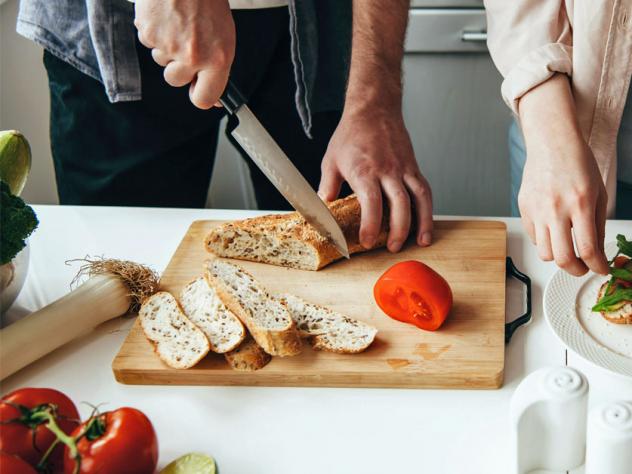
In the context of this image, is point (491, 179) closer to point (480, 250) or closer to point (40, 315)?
Result: point (480, 250)

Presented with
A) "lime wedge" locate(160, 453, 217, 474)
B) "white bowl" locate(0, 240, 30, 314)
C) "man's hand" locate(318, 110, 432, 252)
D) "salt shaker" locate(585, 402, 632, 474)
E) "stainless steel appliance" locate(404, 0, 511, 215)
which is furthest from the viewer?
"stainless steel appliance" locate(404, 0, 511, 215)

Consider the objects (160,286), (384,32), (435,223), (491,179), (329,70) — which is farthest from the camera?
(491,179)

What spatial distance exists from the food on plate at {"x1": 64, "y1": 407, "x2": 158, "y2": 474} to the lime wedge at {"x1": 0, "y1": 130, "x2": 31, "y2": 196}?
1.90ft

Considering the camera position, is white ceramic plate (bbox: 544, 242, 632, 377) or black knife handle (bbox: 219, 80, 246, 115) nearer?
white ceramic plate (bbox: 544, 242, 632, 377)

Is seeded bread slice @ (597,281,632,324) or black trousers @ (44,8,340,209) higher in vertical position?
black trousers @ (44,8,340,209)

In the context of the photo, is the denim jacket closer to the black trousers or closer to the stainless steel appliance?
the black trousers

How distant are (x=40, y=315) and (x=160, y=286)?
22cm

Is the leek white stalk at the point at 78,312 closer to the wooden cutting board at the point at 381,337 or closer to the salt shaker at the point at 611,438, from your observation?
the wooden cutting board at the point at 381,337

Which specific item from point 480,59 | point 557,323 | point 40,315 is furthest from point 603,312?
point 480,59

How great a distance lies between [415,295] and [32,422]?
0.59 metres

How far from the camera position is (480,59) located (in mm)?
2486

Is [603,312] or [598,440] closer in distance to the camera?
[598,440]

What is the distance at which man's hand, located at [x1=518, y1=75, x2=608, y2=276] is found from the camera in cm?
112

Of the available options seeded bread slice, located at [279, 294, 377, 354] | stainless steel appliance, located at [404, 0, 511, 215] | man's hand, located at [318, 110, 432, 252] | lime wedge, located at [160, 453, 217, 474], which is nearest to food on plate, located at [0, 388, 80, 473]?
lime wedge, located at [160, 453, 217, 474]
